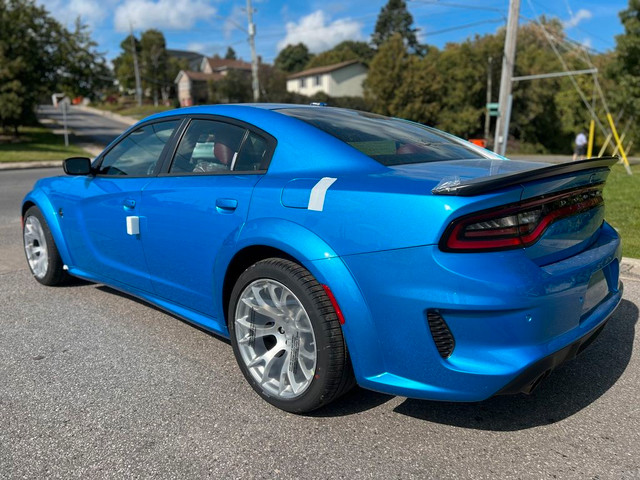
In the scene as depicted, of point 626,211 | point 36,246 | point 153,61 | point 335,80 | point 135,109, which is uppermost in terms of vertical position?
point 153,61

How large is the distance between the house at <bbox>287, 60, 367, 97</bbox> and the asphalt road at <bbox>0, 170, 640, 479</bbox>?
201 ft

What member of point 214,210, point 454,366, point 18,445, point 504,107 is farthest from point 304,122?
point 504,107

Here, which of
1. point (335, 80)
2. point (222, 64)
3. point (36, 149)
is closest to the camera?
point (36, 149)

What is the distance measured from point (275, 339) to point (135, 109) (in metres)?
70.4

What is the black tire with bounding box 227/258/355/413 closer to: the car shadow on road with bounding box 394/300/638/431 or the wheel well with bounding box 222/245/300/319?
the wheel well with bounding box 222/245/300/319

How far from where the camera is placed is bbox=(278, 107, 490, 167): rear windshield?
2.82 metres

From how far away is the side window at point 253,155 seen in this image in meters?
2.88

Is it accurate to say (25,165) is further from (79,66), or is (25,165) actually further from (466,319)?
(466,319)

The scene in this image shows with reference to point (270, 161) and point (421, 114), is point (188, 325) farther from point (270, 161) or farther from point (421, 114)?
point (421, 114)

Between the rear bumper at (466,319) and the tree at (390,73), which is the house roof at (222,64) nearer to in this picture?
the tree at (390,73)

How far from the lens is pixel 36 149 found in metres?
25.4

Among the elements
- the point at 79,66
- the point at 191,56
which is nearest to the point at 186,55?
the point at 191,56

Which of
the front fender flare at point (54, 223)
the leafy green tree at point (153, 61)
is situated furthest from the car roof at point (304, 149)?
the leafy green tree at point (153, 61)

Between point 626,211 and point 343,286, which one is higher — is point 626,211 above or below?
below
